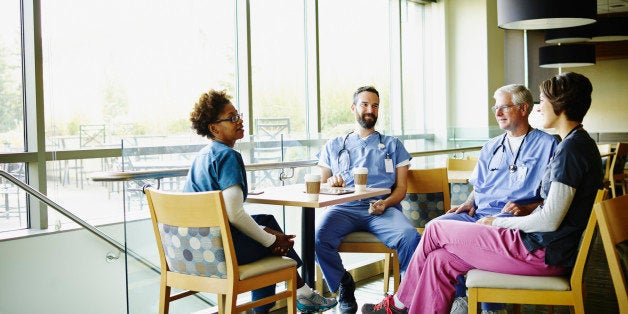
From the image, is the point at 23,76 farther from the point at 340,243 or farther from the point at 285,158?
the point at 340,243

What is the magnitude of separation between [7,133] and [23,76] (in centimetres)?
51

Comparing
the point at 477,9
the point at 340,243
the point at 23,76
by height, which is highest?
the point at 477,9

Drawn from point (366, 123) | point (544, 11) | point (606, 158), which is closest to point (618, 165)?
point (606, 158)

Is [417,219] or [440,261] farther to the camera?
[417,219]

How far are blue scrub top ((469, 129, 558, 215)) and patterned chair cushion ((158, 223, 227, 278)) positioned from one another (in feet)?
4.71

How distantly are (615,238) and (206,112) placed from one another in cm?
176

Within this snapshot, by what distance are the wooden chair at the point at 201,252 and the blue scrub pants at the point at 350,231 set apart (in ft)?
2.63

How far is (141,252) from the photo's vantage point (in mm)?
3111

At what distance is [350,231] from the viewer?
12.1 ft

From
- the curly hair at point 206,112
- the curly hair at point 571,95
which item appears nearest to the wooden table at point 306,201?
the curly hair at point 206,112

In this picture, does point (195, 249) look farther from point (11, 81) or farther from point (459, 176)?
point (11, 81)

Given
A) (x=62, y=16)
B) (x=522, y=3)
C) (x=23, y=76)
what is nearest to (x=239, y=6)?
(x=62, y=16)

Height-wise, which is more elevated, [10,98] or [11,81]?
[11,81]

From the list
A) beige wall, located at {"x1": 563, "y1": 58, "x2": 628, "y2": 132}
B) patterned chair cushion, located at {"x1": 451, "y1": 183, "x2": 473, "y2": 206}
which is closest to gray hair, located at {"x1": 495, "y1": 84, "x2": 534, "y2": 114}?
patterned chair cushion, located at {"x1": 451, "y1": 183, "x2": 473, "y2": 206}
